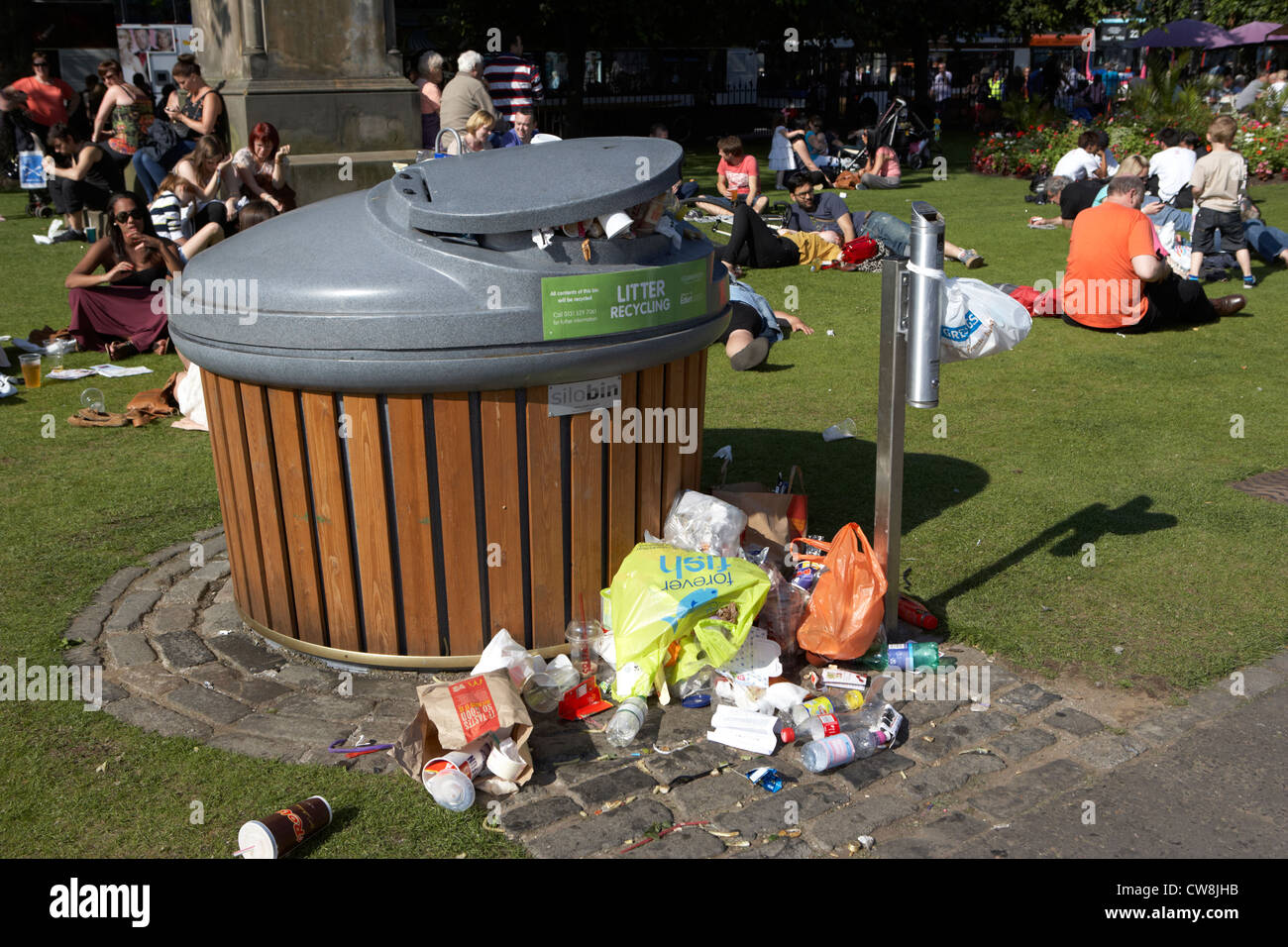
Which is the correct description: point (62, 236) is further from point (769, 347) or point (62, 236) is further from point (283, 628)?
point (283, 628)

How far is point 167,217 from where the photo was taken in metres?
8.60

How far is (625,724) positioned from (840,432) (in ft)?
9.91

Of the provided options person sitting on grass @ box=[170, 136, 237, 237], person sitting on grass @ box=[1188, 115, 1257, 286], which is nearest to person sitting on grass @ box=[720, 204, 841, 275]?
person sitting on grass @ box=[1188, 115, 1257, 286]

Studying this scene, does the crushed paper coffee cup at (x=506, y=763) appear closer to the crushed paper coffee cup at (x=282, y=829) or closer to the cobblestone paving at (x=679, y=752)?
the cobblestone paving at (x=679, y=752)

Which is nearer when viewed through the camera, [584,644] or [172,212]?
[584,644]

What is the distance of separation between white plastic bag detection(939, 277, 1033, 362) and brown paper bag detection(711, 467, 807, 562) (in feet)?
2.97

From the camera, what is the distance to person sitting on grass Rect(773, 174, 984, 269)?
416 inches

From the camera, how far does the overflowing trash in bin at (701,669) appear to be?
10.6 ft

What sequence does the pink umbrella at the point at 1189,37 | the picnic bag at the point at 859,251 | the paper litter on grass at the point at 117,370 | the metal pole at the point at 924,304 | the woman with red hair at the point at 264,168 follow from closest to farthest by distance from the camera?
1. the metal pole at the point at 924,304
2. the paper litter on grass at the point at 117,370
3. the woman with red hair at the point at 264,168
4. the picnic bag at the point at 859,251
5. the pink umbrella at the point at 1189,37

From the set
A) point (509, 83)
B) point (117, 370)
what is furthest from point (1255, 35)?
point (117, 370)

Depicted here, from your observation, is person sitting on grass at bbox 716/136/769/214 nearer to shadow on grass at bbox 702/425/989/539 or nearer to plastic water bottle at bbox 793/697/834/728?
Result: shadow on grass at bbox 702/425/989/539

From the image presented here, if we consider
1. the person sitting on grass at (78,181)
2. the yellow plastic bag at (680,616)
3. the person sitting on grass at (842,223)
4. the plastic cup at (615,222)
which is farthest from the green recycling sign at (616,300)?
the person sitting on grass at (78,181)

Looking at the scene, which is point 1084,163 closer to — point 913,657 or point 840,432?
point 840,432

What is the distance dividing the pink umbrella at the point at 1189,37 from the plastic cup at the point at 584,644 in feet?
103
